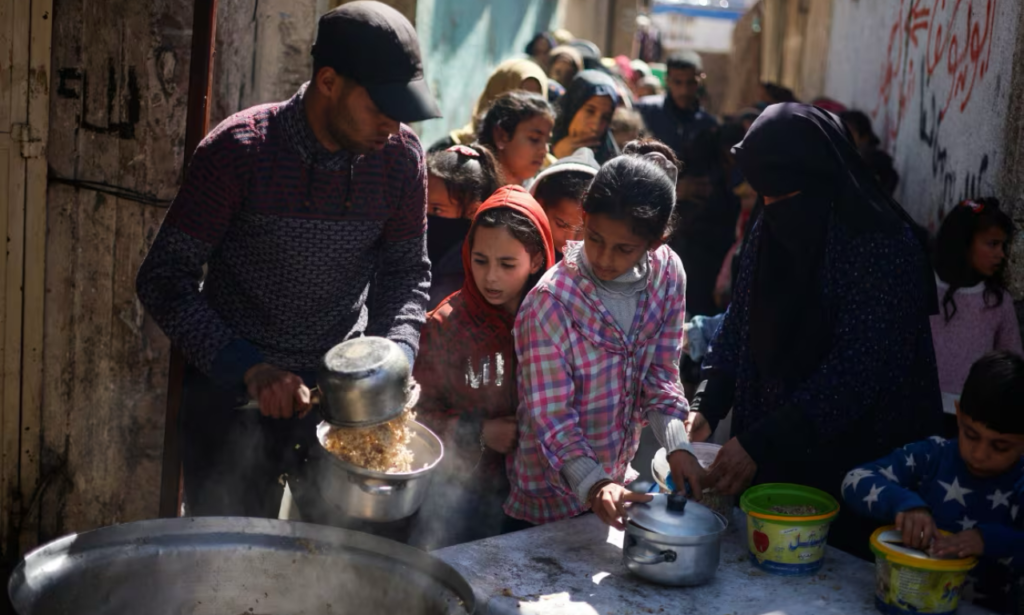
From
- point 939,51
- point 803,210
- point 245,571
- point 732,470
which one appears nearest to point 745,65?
point 939,51

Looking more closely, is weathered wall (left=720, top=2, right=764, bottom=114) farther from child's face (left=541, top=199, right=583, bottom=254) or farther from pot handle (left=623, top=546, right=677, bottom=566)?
pot handle (left=623, top=546, right=677, bottom=566)

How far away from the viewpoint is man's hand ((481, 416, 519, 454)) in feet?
10.5

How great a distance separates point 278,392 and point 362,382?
0.25 meters

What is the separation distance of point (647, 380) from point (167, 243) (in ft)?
4.64

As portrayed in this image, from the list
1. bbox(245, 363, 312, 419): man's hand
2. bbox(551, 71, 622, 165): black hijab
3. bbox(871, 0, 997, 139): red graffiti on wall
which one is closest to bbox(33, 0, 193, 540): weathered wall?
bbox(245, 363, 312, 419): man's hand

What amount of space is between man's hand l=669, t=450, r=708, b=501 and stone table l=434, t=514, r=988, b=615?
0.69 feet

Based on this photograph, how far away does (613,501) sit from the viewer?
266 cm

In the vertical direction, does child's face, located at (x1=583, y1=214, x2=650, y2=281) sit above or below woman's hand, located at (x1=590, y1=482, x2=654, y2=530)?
above

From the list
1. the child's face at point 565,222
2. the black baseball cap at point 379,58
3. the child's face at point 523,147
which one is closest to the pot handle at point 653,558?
the black baseball cap at point 379,58

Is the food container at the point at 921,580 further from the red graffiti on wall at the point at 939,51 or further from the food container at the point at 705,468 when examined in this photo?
the red graffiti on wall at the point at 939,51

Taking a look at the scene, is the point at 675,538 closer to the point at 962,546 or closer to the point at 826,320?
the point at 962,546

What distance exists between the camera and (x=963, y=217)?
4.32 m

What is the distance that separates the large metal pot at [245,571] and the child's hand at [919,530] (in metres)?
1.06

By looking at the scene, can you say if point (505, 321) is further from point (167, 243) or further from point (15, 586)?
point (15, 586)
